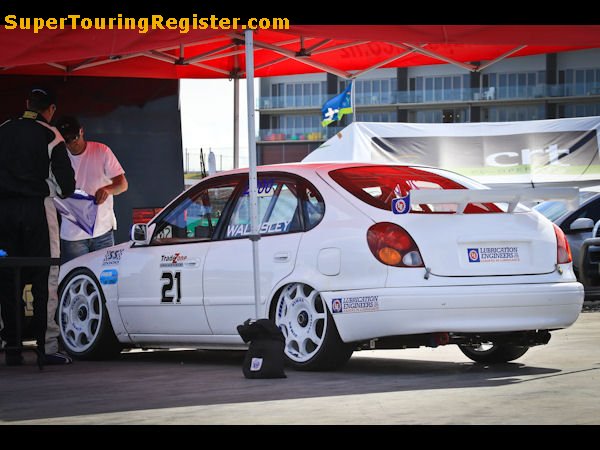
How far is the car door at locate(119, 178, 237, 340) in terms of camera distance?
29.5 ft

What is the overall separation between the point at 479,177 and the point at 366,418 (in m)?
24.2

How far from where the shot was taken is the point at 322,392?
7.01 meters

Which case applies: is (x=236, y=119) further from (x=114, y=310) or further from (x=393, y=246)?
(x=393, y=246)

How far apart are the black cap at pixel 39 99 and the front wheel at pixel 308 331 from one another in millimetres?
2276

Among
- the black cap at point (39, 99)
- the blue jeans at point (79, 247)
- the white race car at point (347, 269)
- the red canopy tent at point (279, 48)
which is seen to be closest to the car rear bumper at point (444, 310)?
the white race car at point (347, 269)

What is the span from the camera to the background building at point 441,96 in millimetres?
88688

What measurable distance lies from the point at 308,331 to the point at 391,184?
44.5 inches

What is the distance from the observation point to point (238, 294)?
8.65 m

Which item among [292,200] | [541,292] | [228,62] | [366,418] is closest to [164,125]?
[228,62]

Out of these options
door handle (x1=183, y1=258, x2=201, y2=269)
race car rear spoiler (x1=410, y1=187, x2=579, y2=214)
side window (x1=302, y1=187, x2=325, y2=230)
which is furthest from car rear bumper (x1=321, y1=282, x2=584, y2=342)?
door handle (x1=183, y1=258, x2=201, y2=269)

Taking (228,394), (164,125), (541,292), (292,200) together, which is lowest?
(228,394)
